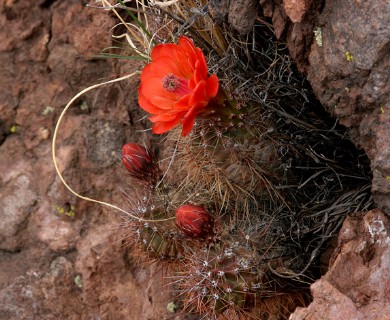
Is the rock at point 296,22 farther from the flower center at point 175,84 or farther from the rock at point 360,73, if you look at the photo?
the flower center at point 175,84

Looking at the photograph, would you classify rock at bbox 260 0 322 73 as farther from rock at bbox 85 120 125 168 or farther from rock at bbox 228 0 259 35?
rock at bbox 85 120 125 168

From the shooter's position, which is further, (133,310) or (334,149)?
(133,310)

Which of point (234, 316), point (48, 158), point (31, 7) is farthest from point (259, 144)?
point (31, 7)

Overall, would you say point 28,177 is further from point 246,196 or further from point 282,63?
point 282,63

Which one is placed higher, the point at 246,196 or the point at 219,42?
the point at 219,42

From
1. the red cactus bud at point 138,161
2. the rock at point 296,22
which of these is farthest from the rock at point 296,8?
the red cactus bud at point 138,161

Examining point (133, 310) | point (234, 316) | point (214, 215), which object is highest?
point (214, 215)

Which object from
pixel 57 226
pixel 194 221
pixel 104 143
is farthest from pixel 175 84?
pixel 57 226
